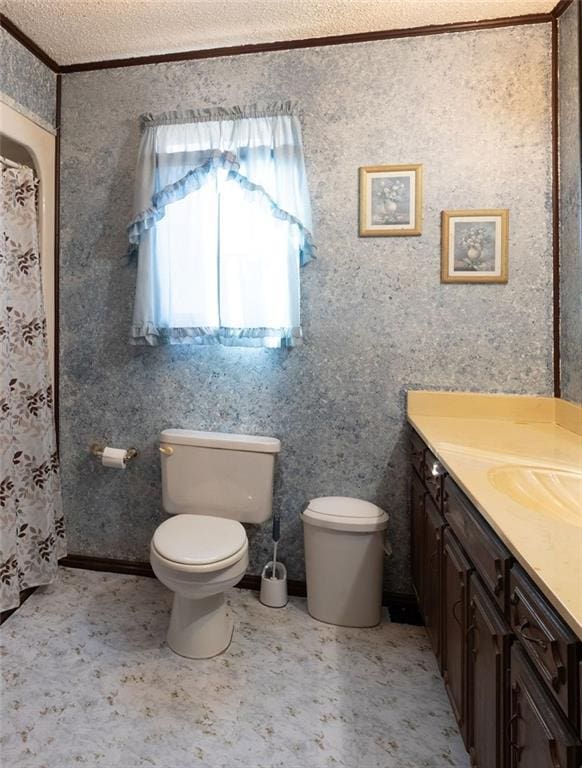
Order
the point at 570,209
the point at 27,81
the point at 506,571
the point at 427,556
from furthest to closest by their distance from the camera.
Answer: the point at 27,81 → the point at 570,209 → the point at 427,556 → the point at 506,571

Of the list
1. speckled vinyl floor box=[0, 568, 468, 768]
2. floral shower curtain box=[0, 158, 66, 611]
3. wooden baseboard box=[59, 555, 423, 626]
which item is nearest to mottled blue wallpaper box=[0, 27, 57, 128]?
floral shower curtain box=[0, 158, 66, 611]

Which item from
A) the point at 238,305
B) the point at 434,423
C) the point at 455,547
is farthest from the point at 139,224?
the point at 455,547

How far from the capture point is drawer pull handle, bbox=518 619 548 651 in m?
0.75

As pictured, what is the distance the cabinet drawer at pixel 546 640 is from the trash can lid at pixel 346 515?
976 mm

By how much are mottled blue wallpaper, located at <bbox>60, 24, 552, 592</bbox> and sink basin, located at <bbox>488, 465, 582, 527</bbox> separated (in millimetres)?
756

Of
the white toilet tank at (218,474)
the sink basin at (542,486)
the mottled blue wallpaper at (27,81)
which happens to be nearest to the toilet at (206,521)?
the white toilet tank at (218,474)

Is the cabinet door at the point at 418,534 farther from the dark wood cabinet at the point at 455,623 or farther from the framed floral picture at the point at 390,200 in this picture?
the framed floral picture at the point at 390,200

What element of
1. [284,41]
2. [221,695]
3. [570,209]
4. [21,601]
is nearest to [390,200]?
[570,209]

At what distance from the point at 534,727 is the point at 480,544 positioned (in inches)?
14.0

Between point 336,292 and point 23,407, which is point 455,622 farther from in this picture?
point 23,407

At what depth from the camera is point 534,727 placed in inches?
30.8

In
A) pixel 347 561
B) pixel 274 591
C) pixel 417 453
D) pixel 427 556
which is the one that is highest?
pixel 417 453

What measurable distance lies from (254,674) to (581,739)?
126 centimetres

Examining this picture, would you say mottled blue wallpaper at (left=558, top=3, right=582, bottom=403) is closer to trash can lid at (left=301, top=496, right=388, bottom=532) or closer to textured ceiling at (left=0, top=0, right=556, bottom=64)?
textured ceiling at (left=0, top=0, right=556, bottom=64)
